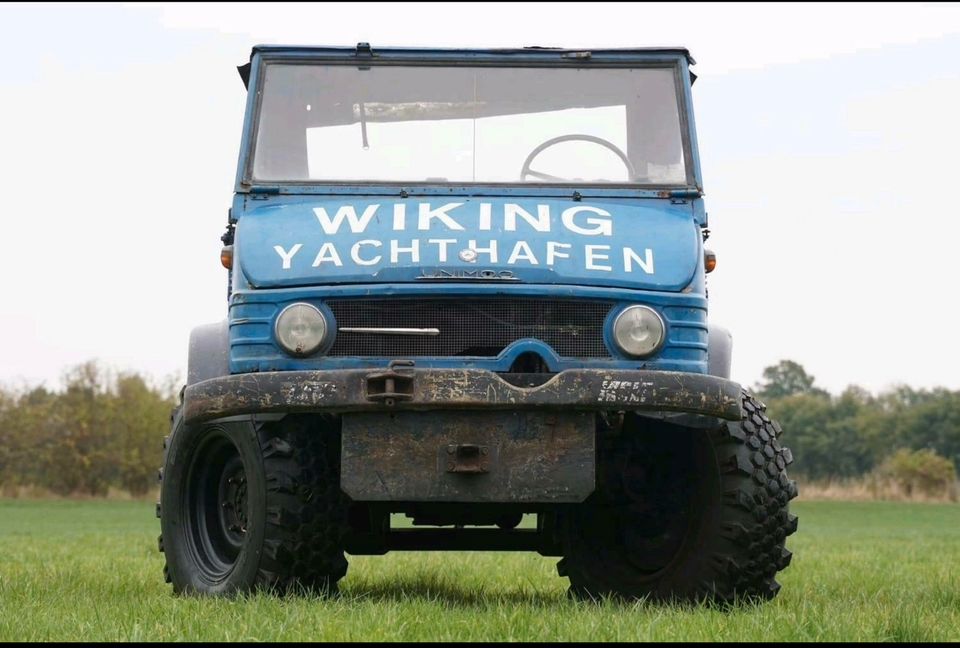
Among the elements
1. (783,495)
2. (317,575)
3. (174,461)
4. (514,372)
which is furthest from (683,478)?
(174,461)

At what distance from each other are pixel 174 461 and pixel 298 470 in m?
1.05

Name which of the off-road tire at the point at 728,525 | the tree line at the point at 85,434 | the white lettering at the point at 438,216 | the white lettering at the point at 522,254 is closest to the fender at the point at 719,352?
the off-road tire at the point at 728,525

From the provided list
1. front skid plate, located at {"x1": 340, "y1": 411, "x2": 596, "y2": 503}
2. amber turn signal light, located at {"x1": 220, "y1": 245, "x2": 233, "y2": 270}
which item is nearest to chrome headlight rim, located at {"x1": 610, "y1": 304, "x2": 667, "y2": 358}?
front skid plate, located at {"x1": 340, "y1": 411, "x2": 596, "y2": 503}

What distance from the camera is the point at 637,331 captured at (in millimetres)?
6883

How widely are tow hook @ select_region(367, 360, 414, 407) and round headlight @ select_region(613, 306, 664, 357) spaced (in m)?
0.99

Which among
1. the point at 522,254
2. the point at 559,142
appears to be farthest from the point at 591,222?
the point at 559,142

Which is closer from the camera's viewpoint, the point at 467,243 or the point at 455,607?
the point at 455,607

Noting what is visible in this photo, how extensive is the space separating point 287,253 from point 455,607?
Answer: 1724 millimetres

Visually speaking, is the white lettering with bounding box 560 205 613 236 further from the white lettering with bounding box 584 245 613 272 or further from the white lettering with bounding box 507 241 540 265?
the white lettering with bounding box 507 241 540 265

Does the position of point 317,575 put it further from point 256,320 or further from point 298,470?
point 256,320

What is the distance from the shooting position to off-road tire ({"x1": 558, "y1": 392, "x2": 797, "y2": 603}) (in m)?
7.06

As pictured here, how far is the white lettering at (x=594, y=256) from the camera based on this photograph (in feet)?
22.7

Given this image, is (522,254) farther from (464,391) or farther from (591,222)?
(464,391)

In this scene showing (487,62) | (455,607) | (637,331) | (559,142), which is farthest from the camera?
(487,62)
